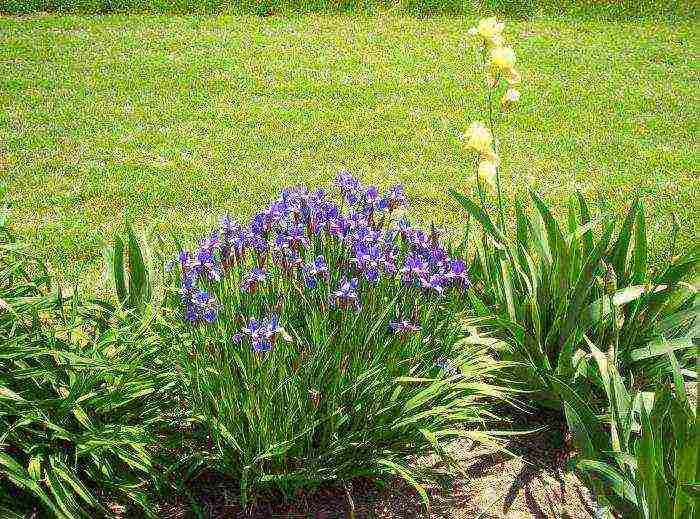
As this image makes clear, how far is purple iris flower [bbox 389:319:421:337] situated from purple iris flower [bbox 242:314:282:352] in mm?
376

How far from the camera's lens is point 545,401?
2988 millimetres

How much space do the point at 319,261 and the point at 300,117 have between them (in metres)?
4.68

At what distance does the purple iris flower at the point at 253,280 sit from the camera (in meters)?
2.37

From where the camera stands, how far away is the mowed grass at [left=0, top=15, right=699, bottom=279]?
→ 5.42 meters

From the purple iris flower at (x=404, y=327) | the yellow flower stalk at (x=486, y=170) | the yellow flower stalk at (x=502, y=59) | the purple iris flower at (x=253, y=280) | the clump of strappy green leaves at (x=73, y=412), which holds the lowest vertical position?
the clump of strappy green leaves at (x=73, y=412)

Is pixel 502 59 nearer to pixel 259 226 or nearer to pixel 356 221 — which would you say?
Result: pixel 356 221

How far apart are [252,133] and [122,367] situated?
4.32 meters

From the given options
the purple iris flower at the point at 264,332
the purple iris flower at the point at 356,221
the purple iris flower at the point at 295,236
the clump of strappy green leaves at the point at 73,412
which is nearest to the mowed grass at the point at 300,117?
the clump of strappy green leaves at the point at 73,412

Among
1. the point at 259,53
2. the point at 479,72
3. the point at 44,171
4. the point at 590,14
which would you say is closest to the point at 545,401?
the point at 44,171

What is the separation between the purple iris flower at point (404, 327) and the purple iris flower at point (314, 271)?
264 millimetres

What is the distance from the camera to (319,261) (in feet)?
7.94

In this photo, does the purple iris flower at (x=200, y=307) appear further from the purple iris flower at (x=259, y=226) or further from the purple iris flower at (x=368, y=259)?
the purple iris flower at (x=368, y=259)

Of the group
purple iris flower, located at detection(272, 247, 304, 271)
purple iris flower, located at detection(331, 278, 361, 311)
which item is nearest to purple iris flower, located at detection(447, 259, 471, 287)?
purple iris flower, located at detection(331, 278, 361, 311)

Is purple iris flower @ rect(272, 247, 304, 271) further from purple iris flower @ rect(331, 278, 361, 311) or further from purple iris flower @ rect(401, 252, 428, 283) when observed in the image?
purple iris flower @ rect(401, 252, 428, 283)
